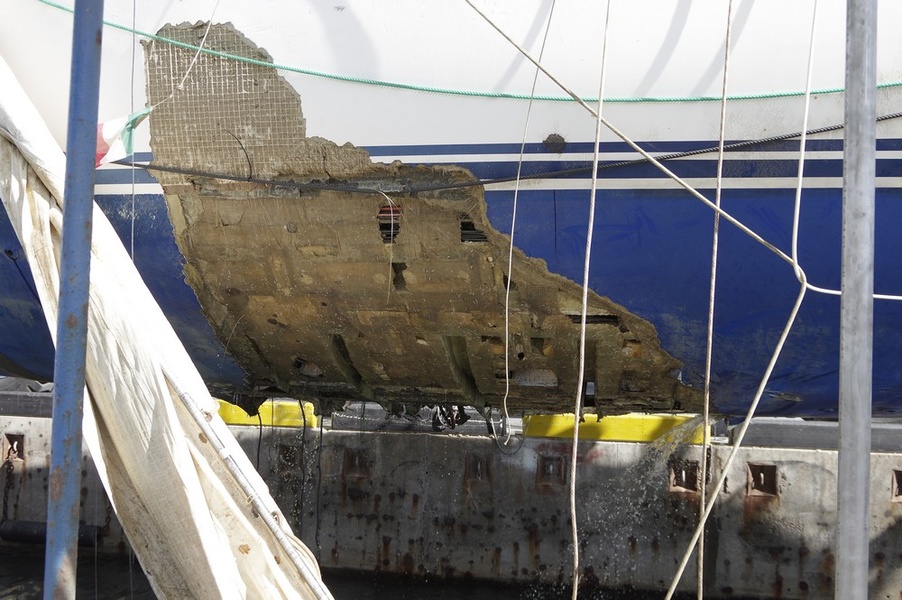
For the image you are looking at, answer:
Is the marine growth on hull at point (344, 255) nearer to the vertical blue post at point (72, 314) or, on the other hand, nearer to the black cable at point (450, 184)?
the black cable at point (450, 184)

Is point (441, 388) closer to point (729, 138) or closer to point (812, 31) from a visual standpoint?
Answer: point (729, 138)

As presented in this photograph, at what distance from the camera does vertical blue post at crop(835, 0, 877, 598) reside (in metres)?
2.09

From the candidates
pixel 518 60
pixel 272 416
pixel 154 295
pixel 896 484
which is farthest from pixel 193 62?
pixel 896 484

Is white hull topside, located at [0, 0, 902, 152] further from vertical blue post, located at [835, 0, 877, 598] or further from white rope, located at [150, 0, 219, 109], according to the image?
vertical blue post, located at [835, 0, 877, 598]

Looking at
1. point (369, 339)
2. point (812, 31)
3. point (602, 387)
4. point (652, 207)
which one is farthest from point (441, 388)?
point (812, 31)

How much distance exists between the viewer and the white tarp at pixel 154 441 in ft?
8.91

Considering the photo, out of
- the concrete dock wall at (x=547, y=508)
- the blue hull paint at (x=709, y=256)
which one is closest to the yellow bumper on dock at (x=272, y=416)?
the concrete dock wall at (x=547, y=508)

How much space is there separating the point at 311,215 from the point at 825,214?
202 centimetres

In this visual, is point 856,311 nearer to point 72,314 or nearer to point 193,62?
point 72,314

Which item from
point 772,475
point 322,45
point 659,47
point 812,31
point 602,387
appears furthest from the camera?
point 772,475

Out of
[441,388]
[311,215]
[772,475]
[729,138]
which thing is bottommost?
[772,475]

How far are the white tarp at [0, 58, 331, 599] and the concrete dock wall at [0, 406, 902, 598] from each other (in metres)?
2.97

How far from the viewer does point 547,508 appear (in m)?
5.68

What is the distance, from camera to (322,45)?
11.6ft
